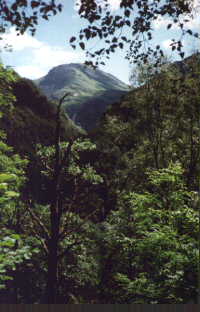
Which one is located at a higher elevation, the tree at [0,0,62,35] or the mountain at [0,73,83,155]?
the mountain at [0,73,83,155]

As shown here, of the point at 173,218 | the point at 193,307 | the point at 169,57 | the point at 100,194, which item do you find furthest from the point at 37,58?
the point at 100,194

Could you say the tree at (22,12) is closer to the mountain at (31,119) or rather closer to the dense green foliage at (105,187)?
the dense green foliage at (105,187)

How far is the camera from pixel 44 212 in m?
17.6

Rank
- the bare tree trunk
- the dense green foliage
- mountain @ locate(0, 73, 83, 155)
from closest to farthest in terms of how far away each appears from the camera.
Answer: the bare tree trunk < the dense green foliage < mountain @ locate(0, 73, 83, 155)

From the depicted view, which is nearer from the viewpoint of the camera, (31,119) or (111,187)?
(111,187)

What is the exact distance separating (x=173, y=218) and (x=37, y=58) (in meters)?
4.96

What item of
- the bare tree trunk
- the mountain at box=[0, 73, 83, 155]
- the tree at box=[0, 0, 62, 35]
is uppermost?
the mountain at box=[0, 73, 83, 155]

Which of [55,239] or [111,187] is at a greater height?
[111,187]

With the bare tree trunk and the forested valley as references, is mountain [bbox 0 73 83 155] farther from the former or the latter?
the bare tree trunk

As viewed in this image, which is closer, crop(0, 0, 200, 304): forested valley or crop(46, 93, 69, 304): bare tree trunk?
crop(0, 0, 200, 304): forested valley

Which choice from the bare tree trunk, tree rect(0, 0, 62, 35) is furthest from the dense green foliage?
tree rect(0, 0, 62, 35)

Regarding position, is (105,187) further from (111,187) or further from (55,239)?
(55,239)

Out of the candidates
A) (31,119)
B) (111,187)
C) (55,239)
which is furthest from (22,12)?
(31,119)

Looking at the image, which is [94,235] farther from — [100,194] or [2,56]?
[2,56]
